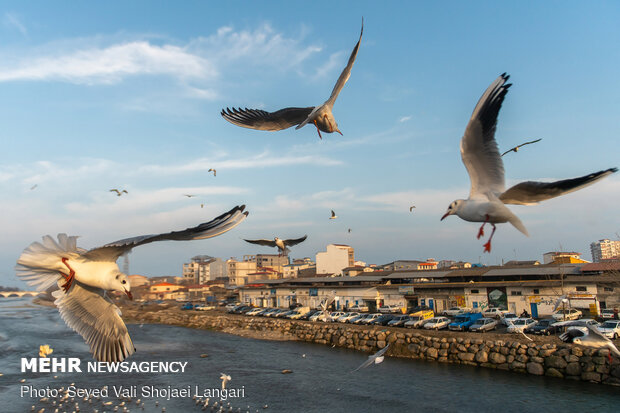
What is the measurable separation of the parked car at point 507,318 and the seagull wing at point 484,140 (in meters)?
20.7

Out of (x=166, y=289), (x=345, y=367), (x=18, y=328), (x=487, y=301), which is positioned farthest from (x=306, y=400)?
(x=166, y=289)

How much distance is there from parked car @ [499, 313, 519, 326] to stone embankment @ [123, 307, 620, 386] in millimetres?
2362

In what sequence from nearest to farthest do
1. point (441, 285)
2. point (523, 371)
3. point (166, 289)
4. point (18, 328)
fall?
point (523, 371)
point (441, 285)
point (18, 328)
point (166, 289)

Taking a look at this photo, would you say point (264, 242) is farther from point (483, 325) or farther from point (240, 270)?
A: point (240, 270)

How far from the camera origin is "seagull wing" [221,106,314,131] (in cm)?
842

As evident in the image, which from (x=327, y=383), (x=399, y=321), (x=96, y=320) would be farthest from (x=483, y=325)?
(x=96, y=320)

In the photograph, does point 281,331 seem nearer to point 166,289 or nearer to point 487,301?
point 487,301

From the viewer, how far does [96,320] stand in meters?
4.95

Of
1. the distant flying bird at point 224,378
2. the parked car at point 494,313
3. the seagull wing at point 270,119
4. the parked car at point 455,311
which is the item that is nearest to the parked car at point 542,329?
the parked car at point 494,313

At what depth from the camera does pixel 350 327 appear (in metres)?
26.3

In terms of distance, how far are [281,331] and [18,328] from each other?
2655 cm

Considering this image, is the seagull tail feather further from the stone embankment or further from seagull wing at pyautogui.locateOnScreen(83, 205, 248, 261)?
the stone embankment

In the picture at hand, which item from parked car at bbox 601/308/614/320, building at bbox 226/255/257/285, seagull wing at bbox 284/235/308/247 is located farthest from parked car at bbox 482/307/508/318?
building at bbox 226/255/257/285

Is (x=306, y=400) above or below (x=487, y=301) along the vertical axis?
below
